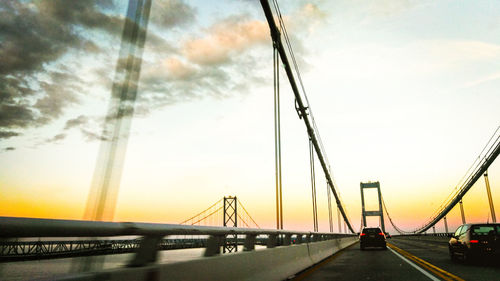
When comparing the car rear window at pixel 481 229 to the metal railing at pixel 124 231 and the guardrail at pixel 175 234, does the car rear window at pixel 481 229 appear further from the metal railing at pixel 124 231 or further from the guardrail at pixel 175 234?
the metal railing at pixel 124 231

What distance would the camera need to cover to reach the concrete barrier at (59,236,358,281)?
279 centimetres

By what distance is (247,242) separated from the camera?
6.09m

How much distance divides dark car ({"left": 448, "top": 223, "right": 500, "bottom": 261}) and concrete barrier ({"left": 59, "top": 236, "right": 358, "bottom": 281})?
540cm

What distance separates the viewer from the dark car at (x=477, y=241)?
34.8ft

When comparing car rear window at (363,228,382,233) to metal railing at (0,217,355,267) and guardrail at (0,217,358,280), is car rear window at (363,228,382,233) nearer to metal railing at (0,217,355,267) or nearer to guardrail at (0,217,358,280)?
guardrail at (0,217,358,280)

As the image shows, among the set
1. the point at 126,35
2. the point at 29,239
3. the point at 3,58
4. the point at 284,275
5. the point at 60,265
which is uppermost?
the point at 126,35

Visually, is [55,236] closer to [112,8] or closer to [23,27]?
[23,27]

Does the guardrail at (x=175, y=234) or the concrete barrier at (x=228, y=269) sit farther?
the concrete barrier at (x=228, y=269)

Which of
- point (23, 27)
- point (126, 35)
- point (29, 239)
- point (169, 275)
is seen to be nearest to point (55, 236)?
point (29, 239)

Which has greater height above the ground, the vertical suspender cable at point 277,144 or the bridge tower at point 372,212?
the bridge tower at point 372,212

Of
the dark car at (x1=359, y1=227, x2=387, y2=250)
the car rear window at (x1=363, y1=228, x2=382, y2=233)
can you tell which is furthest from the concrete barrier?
the car rear window at (x1=363, y1=228, x2=382, y2=233)

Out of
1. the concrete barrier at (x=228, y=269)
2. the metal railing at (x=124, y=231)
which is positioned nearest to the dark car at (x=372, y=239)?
the concrete barrier at (x=228, y=269)

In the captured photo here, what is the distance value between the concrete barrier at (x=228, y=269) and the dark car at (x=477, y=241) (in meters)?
5.40

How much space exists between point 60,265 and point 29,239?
1.52 feet
